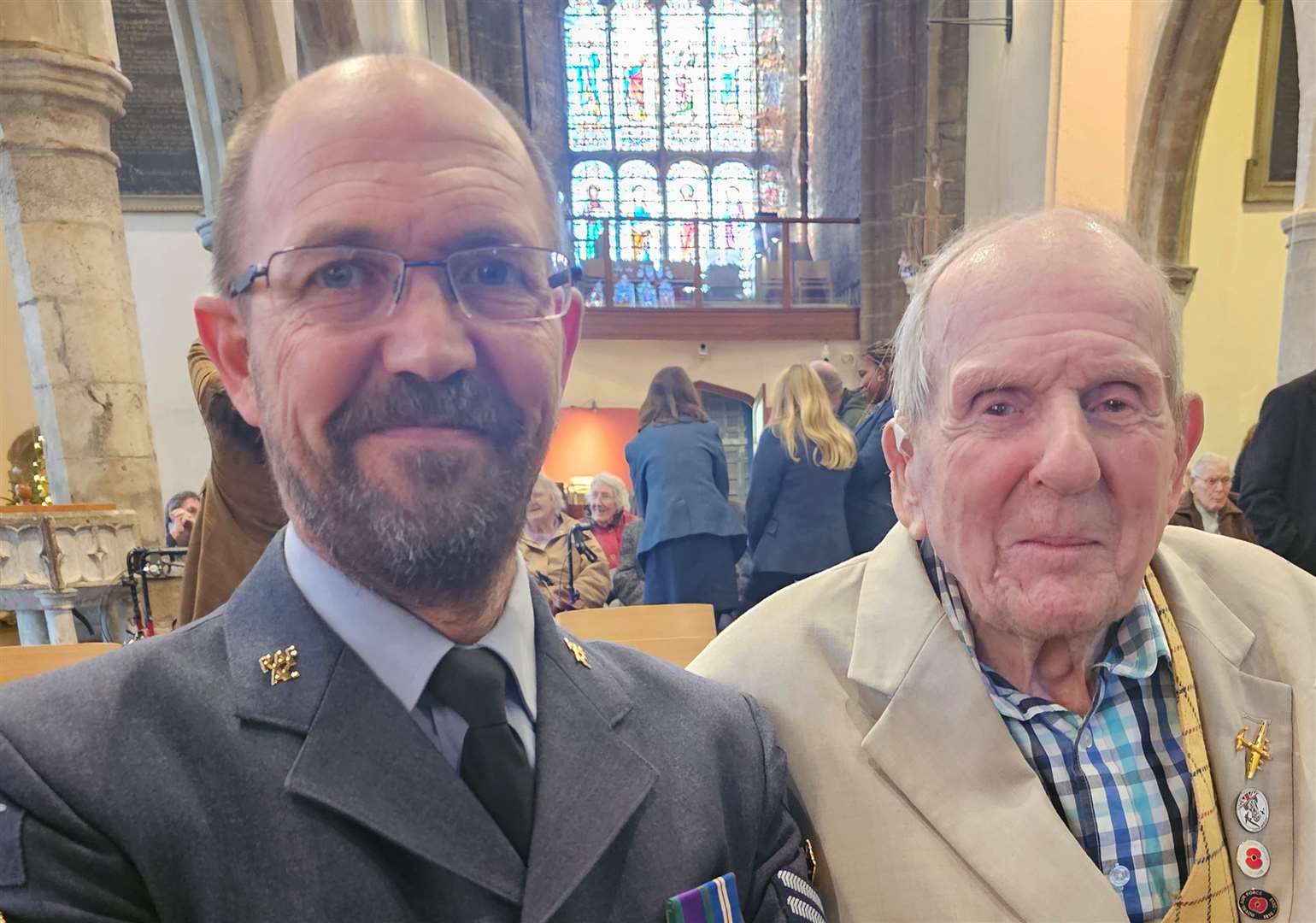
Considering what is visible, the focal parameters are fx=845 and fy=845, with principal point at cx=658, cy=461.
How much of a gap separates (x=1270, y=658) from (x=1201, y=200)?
7986 mm

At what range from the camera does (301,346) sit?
709mm

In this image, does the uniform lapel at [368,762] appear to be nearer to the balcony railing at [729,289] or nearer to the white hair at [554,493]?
the white hair at [554,493]

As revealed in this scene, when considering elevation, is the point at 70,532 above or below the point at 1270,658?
below

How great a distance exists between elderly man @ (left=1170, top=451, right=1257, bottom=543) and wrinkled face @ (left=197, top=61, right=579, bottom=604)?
3959mm

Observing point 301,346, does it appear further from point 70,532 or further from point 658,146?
point 658,146

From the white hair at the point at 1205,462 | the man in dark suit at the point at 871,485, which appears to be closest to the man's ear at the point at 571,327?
the man in dark suit at the point at 871,485

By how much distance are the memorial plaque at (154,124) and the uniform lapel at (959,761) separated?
8506mm

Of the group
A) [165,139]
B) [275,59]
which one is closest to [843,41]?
[165,139]

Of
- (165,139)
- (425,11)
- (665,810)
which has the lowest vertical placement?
(665,810)

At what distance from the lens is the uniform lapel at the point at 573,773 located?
75 centimetres

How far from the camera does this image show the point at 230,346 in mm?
781

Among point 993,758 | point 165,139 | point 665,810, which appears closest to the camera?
point 665,810

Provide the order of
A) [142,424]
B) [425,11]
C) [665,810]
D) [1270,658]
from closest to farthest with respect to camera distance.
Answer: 1. [665,810]
2. [1270,658]
3. [142,424]
4. [425,11]

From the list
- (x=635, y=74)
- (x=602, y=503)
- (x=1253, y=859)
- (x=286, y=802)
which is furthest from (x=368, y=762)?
(x=635, y=74)
